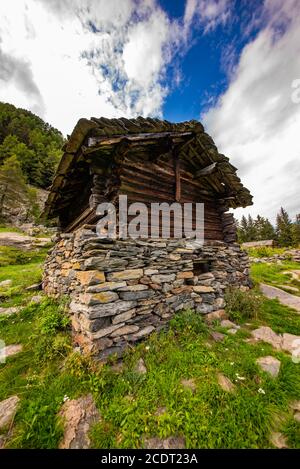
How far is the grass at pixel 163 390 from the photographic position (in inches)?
101

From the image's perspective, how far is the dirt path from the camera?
23.7ft

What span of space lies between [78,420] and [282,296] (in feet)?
28.3

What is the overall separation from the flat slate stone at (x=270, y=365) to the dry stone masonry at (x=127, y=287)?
1.95 m

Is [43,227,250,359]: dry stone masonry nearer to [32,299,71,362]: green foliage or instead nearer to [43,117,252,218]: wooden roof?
[32,299,71,362]: green foliage

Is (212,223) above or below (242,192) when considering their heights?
below

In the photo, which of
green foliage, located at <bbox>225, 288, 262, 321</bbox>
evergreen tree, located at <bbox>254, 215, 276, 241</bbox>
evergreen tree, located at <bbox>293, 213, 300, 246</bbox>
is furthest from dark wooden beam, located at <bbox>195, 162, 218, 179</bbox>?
evergreen tree, located at <bbox>254, 215, 276, 241</bbox>

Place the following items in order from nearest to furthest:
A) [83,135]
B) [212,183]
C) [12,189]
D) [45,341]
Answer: [83,135]
[45,341]
[212,183]
[12,189]

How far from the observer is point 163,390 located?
10.3 feet

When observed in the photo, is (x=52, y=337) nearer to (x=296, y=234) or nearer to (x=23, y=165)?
(x=296, y=234)

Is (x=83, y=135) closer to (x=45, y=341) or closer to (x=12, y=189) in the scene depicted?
(x=45, y=341)

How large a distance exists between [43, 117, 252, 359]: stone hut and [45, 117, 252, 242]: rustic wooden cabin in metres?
0.03
